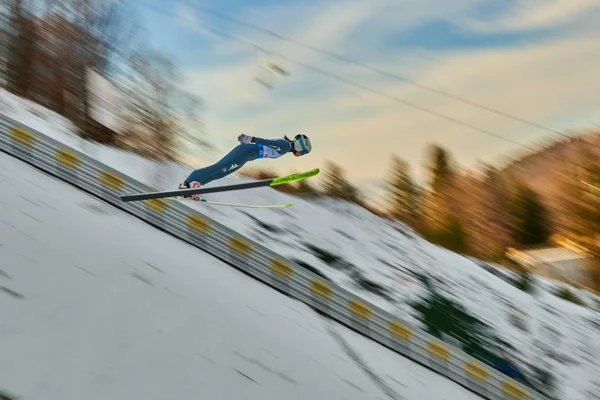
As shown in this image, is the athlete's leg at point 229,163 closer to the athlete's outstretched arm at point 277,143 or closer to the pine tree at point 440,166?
the athlete's outstretched arm at point 277,143

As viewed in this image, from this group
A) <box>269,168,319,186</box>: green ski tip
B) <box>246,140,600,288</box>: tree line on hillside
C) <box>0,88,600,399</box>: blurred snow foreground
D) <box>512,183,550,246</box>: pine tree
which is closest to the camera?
<box>269,168,319,186</box>: green ski tip

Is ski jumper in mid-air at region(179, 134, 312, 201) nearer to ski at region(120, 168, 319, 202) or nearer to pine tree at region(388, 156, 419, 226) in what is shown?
ski at region(120, 168, 319, 202)

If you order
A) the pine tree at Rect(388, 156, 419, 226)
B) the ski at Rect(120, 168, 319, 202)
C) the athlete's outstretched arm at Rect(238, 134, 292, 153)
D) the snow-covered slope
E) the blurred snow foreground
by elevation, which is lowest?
the pine tree at Rect(388, 156, 419, 226)

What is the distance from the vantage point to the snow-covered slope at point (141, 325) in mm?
2564

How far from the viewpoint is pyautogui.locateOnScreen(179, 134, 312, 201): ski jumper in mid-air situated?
15.0 ft

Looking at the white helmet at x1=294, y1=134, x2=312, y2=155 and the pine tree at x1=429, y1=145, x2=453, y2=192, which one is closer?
the white helmet at x1=294, y1=134, x2=312, y2=155

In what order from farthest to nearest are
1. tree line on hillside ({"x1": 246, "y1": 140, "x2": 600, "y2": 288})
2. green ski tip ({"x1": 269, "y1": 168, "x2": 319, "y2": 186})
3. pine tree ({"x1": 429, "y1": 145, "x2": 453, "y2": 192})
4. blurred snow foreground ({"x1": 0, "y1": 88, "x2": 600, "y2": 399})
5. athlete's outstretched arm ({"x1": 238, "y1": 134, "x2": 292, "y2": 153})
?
pine tree ({"x1": 429, "y1": 145, "x2": 453, "y2": 192}), tree line on hillside ({"x1": 246, "y1": 140, "x2": 600, "y2": 288}), blurred snow foreground ({"x1": 0, "y1": 88, "x2": 600, "y2": 399}), green ski tip ({"x1": 269, "y1": 168, "x2": 319, "y2": 186}), athlete's outstretched arm ({"x1": 238, "y1": 134, "x2": 292, "y2": 153})

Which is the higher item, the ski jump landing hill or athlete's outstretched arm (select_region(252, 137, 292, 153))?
athlete's outstretched arm (select_region(252, 137, 292, 153))

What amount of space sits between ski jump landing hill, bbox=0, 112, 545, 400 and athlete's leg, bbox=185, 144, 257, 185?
56cm

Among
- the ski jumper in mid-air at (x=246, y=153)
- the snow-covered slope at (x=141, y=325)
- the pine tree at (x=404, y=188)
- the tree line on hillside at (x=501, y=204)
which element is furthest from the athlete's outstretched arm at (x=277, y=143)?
the pine tree at (x=404, y=188)

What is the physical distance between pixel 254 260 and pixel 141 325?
2.03m

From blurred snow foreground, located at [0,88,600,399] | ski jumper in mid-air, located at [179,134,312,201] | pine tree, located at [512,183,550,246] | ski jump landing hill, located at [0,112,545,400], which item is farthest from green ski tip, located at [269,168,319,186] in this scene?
pine tree, located at [512,183,550,246]

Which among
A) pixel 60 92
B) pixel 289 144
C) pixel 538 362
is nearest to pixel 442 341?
pixel 538 362

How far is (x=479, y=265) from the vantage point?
29.8ft
